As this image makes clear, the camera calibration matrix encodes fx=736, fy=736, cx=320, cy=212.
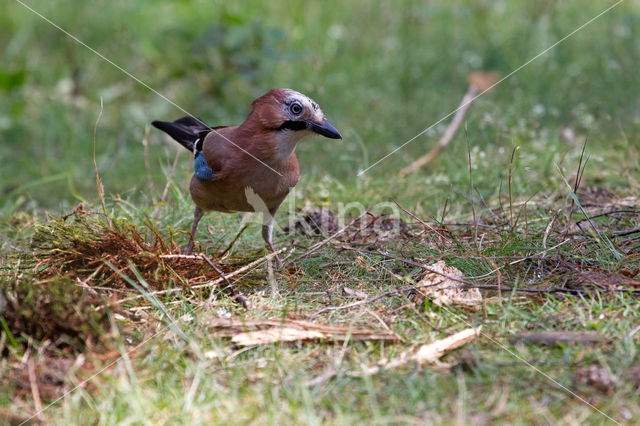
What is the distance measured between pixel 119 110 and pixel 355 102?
2.34 metres

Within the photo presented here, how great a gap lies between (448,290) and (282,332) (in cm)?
70

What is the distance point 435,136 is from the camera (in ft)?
17.6

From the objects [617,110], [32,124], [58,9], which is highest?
[58,9]

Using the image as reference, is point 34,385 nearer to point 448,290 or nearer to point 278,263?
point 278,263

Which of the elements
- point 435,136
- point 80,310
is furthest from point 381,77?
point 80,310

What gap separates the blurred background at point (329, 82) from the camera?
497cm

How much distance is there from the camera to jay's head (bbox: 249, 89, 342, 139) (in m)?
3.57

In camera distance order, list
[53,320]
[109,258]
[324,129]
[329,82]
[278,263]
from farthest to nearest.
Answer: [329,82] → [324,129] → [278,263] → [109,258] → [53,320]

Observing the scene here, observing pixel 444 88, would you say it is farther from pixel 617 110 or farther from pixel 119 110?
pixel 119 110

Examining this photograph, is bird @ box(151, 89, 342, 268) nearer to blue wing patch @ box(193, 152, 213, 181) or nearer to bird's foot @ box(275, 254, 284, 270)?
blue wing patch @ box(193, 152, 213, 181)

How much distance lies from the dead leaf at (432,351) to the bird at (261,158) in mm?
1346

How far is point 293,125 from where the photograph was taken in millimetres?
3623

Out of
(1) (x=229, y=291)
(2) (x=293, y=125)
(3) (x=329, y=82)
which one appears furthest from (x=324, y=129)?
(3) (x=329, y=82)

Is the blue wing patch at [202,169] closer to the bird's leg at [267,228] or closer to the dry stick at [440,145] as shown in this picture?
the bird's leg at [267,228]
